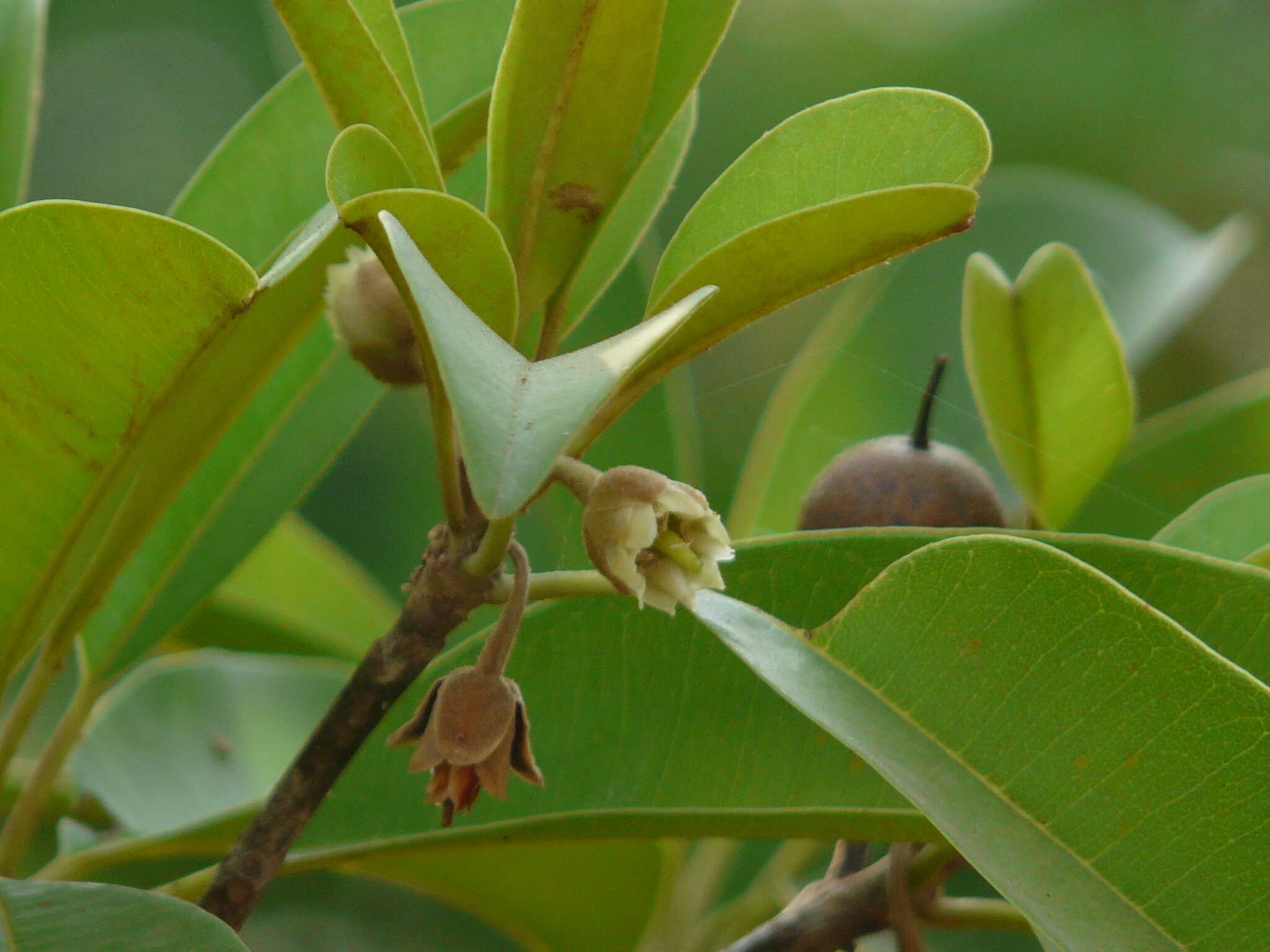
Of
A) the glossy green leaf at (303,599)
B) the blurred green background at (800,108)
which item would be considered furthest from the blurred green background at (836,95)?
the glossy green leaf at (303,599)

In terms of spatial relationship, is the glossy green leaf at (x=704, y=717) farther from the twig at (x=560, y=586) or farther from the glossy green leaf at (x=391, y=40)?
the glossy green leaf at (x=391, y=40)

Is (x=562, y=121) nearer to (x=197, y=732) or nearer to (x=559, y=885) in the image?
(x=559, y=885)

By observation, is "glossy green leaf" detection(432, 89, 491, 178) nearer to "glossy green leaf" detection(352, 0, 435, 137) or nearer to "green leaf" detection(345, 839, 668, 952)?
"glossy green leaf" detection(352, 0, 435, 137)

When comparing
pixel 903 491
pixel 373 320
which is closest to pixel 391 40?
pixel 373 320

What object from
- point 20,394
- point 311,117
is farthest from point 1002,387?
point 20,394

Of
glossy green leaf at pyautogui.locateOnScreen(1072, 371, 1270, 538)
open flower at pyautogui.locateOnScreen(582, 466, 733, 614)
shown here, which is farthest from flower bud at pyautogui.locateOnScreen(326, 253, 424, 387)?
glossy green leaf at pyautogui.locateOnScreen(1072, 371, 1270, 538)

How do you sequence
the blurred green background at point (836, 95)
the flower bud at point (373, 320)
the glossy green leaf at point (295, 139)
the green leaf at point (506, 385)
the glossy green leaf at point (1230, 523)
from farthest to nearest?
the blurred green background at point (836, 95) → the glossy green leaf at point (295, 139) → the glossy green leaf at point (1230, 523) → the flower bud at point (373, 320) → the green leaf at point (506, 385)
